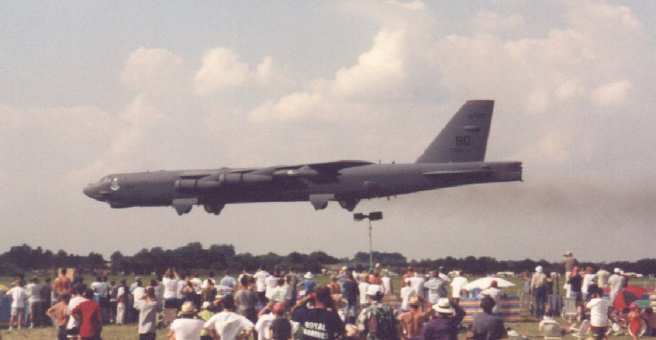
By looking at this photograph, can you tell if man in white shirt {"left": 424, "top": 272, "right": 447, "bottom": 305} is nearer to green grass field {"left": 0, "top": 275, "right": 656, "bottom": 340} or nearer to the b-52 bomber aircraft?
green grass field {"left": 0, "top": 275, "right": 656, "bottom": 340}

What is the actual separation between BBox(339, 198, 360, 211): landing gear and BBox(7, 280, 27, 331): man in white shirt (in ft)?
60.1

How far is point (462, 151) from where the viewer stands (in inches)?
1714

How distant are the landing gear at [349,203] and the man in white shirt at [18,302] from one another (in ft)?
60.1

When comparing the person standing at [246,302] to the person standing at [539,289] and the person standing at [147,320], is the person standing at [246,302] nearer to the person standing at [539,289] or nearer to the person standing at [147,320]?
the person standing at [147,320]

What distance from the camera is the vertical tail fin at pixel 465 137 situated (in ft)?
143

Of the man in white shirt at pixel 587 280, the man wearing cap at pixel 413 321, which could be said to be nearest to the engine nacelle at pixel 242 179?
the man in white shirt at pixel 587 280

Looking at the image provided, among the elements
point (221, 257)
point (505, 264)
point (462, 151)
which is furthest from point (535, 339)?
point (505, 264)

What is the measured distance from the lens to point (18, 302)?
27.4 meters

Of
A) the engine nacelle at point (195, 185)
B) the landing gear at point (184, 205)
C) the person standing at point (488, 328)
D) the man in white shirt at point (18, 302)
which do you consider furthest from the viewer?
the landing gear at point (184, 205)

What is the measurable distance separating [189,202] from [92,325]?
93.4 ft

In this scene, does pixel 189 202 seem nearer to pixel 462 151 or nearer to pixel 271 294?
pixel 462 151

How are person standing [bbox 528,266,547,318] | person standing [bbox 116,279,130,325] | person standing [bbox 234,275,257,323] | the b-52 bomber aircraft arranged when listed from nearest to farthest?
person standing [bbox 234,275,257,323] → person standing [bbox 116,279,130,325] → person standing [bbox 528,266,547,318] → the b-52 bomber aircraft

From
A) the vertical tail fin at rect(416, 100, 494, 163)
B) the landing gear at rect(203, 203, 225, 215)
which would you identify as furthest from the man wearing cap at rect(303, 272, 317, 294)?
the landing gear at rect(203, 203, 225, 215)

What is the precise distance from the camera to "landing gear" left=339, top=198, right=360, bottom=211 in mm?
42769
